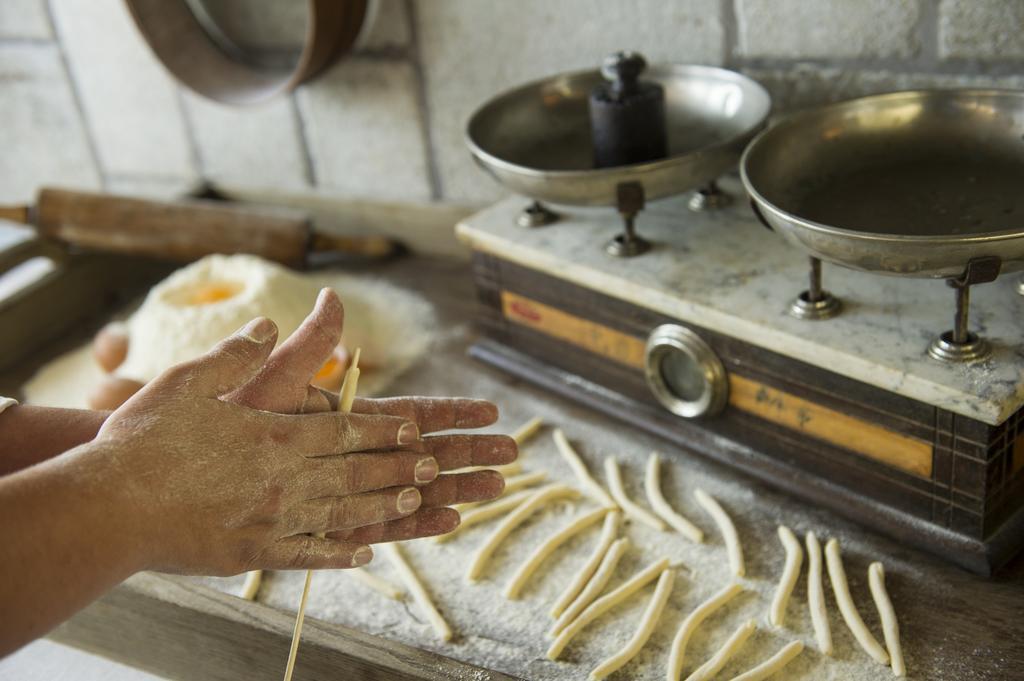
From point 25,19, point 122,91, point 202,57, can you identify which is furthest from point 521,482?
point 25,19

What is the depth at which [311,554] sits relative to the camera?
1.47 meters

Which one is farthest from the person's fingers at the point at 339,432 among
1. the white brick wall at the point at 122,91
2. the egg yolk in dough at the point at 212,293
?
the white brick wall at the point at 122,91

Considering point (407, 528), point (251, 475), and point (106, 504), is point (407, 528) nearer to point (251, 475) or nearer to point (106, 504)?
point (251, 475)

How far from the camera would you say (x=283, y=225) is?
3078mm

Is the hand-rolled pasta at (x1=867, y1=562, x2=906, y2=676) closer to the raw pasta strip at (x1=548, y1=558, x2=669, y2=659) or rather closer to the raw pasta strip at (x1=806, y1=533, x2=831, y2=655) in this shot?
the raw pasta strip at (x1=806, y1=533, x2=831, y2=655)

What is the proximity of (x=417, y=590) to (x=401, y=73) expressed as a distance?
1.74m

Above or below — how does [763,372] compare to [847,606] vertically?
above

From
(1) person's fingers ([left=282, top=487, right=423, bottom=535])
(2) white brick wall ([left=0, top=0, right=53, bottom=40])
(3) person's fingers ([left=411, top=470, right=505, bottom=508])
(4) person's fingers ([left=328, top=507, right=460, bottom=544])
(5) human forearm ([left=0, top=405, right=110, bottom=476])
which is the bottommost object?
(4) person's fingers ([left=328, top=507, right=460, bottom=544])

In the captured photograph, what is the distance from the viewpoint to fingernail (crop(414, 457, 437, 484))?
1.54 metres

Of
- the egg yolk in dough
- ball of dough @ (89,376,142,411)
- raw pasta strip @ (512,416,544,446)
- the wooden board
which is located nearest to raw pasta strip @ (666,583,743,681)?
the wooden board

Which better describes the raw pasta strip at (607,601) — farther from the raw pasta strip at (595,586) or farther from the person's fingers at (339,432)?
→ the person's fingers at (339,432)

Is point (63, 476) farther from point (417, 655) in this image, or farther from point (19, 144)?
point (19, 144)

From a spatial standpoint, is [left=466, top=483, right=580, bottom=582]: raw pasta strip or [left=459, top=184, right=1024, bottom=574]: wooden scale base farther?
[left=466, top=483, right=580, bottom=582]: raw pasta strip

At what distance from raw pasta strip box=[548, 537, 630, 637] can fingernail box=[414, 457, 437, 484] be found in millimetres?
374
